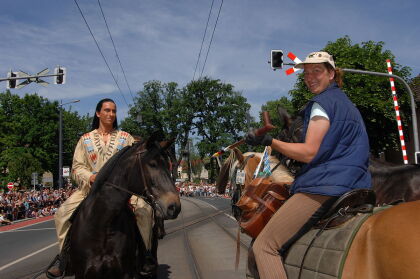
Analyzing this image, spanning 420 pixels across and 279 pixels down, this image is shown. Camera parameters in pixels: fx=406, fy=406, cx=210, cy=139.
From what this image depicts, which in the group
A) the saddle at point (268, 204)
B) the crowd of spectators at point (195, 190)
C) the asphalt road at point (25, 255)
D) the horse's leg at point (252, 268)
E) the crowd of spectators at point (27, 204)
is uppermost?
the saddle at point (268, 204)

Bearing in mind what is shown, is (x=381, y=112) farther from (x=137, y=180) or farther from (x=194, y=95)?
(x=194, y=95)

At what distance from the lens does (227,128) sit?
66125 millimetres

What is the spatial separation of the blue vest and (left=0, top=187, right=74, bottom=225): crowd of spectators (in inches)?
862

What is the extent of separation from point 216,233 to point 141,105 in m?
63.5

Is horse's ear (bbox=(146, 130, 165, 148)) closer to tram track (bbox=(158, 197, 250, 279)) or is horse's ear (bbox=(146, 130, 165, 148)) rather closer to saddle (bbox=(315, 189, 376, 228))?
saddle (bbox=(315, 189, 376, 228))

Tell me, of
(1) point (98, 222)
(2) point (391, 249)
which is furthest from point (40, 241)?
(2) point (391, 249)

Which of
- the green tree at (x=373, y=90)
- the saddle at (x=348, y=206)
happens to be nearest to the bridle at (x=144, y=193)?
the saddle at (x=348, y=206)

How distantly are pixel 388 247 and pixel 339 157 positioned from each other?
66 centimetres

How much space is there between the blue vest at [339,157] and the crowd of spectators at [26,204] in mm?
21891

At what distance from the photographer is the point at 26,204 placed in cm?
2589

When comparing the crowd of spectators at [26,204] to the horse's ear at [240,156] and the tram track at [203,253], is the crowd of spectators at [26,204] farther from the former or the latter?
the horse's ear at [240,156]

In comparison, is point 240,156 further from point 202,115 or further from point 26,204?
point 202,115

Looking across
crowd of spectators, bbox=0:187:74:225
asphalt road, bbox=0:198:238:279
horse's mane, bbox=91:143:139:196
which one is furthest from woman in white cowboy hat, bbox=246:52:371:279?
crowd of spectators, bbox=0:187:74:225

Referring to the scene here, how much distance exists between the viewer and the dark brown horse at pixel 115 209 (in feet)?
13.6
